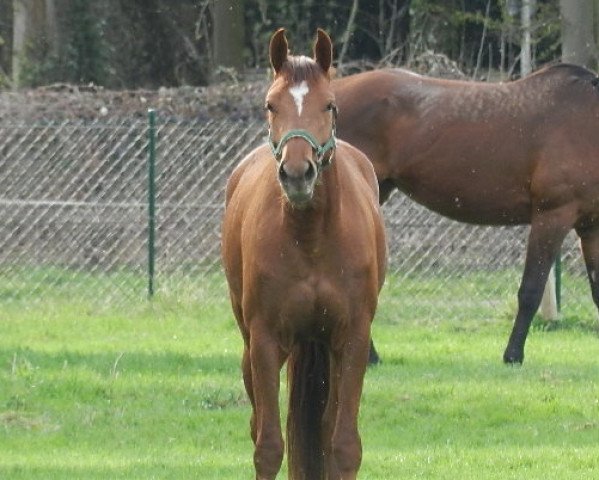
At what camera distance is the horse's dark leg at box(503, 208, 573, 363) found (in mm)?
11430

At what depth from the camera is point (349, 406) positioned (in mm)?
6805

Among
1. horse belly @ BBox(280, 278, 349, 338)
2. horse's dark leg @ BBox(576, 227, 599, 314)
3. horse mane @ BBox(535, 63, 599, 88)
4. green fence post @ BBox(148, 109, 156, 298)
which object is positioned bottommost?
green fence post @ BBox(148, 109, 156, 298)

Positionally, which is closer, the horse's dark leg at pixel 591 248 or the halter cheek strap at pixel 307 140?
the halter cheek strap at pixel 307 140

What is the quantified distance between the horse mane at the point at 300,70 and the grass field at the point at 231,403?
217cm

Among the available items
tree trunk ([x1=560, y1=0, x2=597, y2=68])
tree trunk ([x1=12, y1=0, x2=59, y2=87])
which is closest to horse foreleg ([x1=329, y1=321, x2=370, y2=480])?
tree trunk ([x1=560, y1=0, x2=597, y2=68])

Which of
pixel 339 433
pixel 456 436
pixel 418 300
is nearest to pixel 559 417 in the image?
pixel 456 436

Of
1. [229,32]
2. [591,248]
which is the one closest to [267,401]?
A: [591,248]

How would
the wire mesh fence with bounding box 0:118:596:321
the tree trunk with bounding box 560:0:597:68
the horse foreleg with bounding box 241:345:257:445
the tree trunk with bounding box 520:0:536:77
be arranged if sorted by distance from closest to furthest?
the horse foreleg with bounding box 241:345:257:445 → the wire mesh fence with bounding box 0:118:596:321 → the tree trunk with bounding box 560:0:597:68 → the tree trunk with bounding box 520:0:536:77

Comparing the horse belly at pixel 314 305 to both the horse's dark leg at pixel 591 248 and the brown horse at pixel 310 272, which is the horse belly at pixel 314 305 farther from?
the horse's dark leg at pixel 591 248

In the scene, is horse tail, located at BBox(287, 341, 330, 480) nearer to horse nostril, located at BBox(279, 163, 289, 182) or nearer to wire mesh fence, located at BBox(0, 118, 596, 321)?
horse nostril, located at BBox(279, 163, 289, 182)

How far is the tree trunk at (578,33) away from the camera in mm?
18406

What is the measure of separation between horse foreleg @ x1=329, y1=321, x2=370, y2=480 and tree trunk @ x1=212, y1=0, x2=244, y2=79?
1839 cm

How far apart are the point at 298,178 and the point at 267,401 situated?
1.17 m

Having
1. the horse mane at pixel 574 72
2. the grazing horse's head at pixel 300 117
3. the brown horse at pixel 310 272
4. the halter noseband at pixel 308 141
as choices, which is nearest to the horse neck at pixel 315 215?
the brown horse at pixel 310 272
